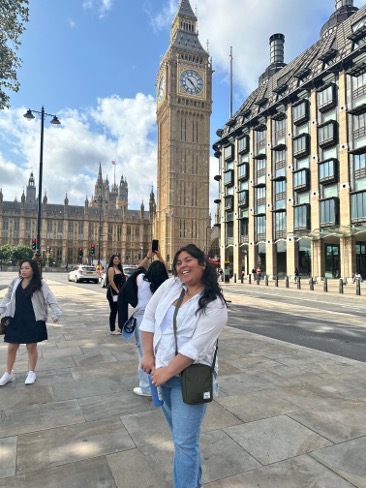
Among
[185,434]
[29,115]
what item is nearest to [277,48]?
[29,115]

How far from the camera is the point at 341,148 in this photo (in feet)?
106

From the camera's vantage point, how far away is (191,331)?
2.05 meters

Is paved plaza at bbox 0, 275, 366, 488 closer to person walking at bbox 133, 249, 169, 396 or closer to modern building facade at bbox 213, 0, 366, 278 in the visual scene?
person walking at bbox 133, 249, 169, 396

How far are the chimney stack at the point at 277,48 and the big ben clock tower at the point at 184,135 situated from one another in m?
34.5

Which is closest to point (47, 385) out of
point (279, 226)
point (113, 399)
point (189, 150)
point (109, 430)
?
point (113, 399)

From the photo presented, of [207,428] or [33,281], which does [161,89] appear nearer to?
[33,281]

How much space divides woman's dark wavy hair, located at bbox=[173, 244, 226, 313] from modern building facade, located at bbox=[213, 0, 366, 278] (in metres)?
30.8

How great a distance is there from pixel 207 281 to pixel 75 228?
117m

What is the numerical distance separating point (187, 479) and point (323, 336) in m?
7.16

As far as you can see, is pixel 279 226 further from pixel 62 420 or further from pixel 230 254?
pixel 62 420

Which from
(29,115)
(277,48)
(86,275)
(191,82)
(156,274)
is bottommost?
(86,275)

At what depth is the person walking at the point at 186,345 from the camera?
2.00m

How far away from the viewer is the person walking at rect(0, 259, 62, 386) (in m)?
4.52

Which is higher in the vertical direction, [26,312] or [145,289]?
[145,289]
